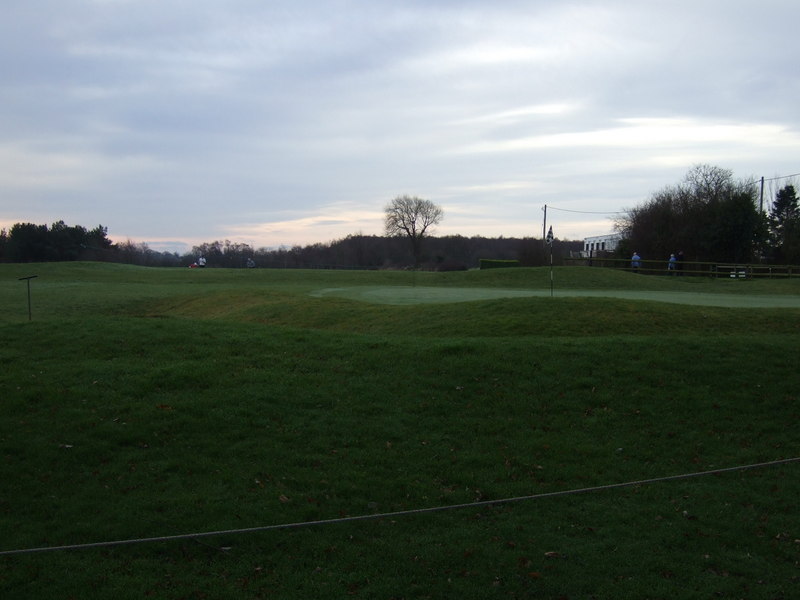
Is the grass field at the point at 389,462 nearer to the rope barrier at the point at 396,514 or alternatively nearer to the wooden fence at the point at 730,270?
the rope barrier at the point at 396,514

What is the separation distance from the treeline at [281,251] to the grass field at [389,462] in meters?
46.1

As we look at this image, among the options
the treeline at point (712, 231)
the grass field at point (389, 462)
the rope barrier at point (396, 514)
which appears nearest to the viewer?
the grass field at point (389, 462)

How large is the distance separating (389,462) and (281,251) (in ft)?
284

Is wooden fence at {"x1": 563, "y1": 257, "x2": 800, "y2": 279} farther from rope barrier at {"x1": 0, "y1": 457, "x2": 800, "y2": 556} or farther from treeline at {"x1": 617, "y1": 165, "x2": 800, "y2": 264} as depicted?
rope barrier at {"x1": 0, "y1": 457, "x2": 800, "y2": 556}

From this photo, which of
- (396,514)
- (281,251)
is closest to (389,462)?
(396,514)

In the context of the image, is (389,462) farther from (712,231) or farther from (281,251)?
(281,251)

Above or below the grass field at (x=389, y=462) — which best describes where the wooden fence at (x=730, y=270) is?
above

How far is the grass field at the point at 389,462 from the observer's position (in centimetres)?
534

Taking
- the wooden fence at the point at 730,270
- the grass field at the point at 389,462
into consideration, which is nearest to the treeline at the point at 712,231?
the wooden fence at the point at 730,270

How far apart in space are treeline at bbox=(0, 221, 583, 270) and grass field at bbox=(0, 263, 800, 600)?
151ft

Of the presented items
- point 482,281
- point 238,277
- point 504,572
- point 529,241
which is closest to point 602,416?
point 504,572

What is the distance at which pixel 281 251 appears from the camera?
92000 millimetres

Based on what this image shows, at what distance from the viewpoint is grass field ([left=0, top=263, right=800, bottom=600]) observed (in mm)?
5340

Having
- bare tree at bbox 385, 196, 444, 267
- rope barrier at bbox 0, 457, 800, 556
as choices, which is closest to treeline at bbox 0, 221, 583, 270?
bare tree at bbox 385, 196, 444, 267
